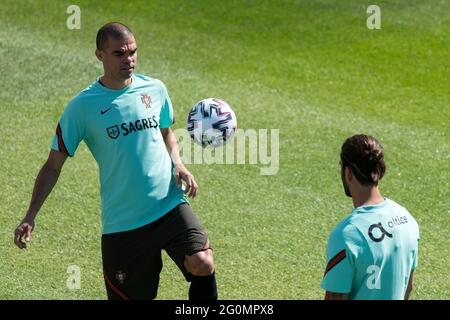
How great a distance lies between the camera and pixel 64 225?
1003cm

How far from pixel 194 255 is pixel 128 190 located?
71 cm

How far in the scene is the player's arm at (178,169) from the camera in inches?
286

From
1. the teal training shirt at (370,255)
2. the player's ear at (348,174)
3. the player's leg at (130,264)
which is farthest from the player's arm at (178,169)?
the teal training shirt at (370,255)

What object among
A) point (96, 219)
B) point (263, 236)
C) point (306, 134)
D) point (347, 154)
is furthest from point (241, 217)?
point (347, 154)

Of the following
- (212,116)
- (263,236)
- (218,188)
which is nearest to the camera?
(212,116)

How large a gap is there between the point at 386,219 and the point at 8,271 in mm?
4812

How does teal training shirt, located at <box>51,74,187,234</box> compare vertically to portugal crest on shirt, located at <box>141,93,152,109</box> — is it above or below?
below

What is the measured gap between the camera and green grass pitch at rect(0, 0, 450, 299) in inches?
365

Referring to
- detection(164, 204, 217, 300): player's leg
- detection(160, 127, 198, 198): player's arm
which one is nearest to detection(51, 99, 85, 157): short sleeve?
detection(160, 127, 198, 198): player's arm

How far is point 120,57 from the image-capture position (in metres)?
7.30

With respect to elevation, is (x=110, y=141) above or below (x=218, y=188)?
above

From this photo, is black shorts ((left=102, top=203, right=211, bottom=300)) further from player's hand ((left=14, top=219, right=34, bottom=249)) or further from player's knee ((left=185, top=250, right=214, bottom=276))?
player's hand ((left=14, top=219, right=34, bottom=249))
